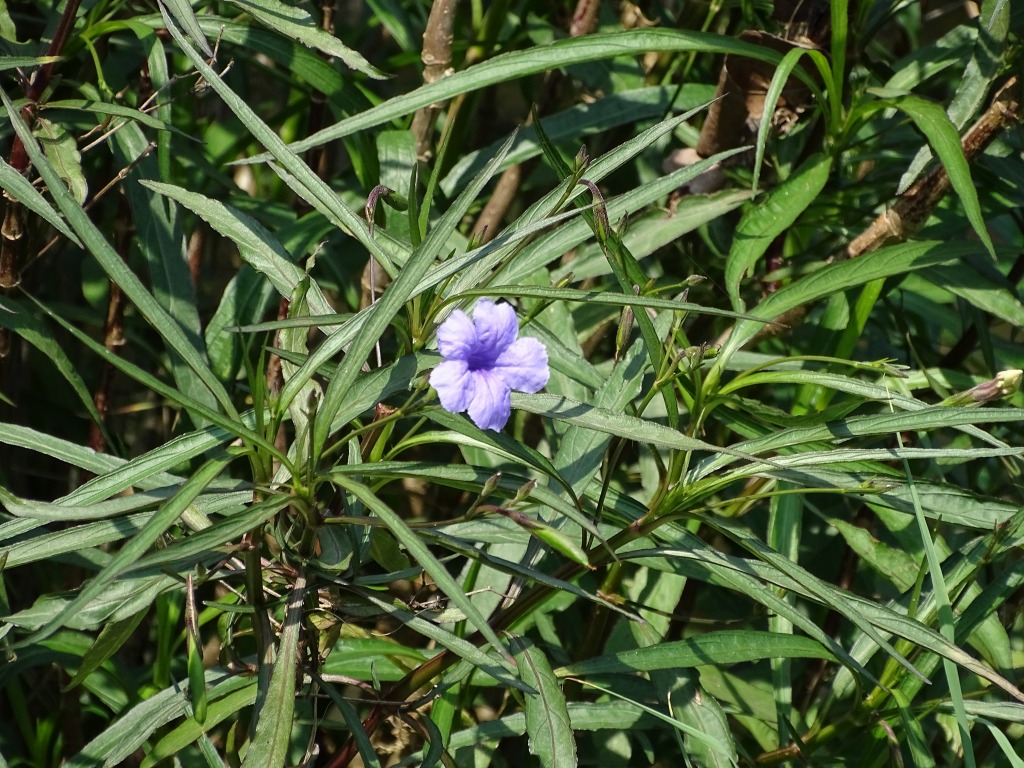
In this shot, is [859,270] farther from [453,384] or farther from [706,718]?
[453,384]

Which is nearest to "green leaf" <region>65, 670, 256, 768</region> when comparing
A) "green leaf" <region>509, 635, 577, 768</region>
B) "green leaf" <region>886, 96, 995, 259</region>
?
"green leaf" <region>509, 635, 577, 768</region>

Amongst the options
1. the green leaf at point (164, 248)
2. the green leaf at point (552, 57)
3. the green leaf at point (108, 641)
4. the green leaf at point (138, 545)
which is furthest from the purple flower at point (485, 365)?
the green leaf at point (164, 248)

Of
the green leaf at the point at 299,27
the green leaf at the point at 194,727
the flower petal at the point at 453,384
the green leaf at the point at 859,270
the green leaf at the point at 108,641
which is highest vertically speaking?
the green leaf at the point at 299,27

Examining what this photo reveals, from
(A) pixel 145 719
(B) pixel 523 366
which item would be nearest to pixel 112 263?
(B) pixel 523 366

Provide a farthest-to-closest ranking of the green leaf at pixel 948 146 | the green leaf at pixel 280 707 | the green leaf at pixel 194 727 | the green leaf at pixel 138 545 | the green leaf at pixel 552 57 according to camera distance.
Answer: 1. the green leaf at pixel 552 57
2. the green leaf at pixel 948 146
3. the green leaf at pixel 194 727
4. the green leaf at pixel 280 707
5. the green leaf at pixel 138 545

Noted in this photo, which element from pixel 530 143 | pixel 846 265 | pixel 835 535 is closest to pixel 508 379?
pixel 846 265

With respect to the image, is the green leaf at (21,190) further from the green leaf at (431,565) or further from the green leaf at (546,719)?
the green leaf at (546,719)

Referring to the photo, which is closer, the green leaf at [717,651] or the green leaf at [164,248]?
the green leaf at [717,651]

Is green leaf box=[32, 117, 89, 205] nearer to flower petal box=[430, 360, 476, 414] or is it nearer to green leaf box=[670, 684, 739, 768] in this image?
flower petal box=[430, 360, 476, 414]
